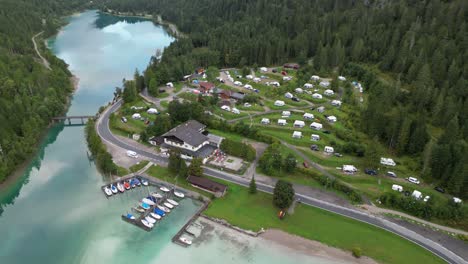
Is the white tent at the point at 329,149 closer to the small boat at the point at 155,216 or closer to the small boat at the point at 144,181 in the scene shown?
the small boat at the point at 155,216

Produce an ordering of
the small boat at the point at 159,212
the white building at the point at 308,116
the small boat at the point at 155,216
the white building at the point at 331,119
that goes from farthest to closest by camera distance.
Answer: the white building at the point at 308,116, the white building at the point at 331,119, the small boat at the point at 159,212, the small boat at the point at 155,216

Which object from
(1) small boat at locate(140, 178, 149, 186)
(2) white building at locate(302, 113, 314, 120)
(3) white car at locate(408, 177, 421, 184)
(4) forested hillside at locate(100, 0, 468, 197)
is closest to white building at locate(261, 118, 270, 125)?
(2) white building at locate(302, 113, 314, 120)

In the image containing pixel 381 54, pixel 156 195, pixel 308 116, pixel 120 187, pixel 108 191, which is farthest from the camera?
pixel 381 54

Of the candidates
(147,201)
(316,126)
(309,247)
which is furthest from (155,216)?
(316,126)

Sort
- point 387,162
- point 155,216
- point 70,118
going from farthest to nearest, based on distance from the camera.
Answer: point 70,118 < point 387,162 < point 155,216

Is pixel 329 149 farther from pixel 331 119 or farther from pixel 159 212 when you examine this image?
pixel 159 212

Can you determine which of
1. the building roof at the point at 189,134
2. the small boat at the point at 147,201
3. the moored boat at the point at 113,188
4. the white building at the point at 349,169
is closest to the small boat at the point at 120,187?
the moored boat at the point at 113,188
